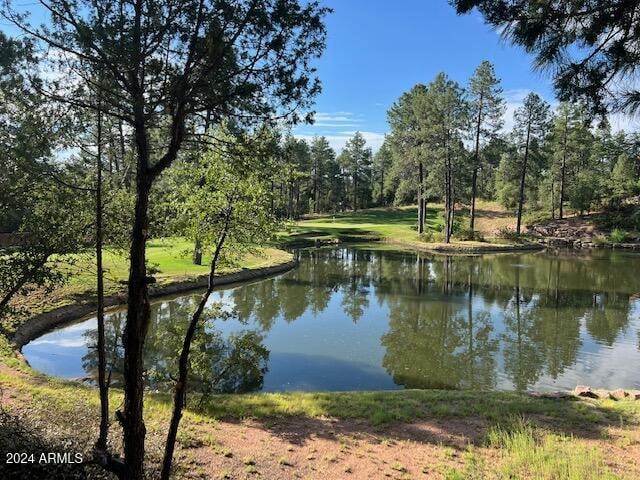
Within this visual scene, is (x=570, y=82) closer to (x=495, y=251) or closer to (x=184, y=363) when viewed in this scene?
(x=184, y=363)

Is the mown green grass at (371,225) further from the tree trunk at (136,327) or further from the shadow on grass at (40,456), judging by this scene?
the tree trunk at (136,327)

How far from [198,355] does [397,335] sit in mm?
9474

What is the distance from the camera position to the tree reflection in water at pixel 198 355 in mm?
8508

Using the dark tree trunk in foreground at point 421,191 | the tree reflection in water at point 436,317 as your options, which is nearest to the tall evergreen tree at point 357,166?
the dark tree trunk in foreground at point 421,191

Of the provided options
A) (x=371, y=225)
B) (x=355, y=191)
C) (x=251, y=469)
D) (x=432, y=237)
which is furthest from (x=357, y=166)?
(x=251, y=469)

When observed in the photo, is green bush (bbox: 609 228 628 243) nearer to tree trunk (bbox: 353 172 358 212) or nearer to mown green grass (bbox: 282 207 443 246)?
mown green grass (bbox: 282 207 443 246)

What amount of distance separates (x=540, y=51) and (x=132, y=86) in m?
4.62

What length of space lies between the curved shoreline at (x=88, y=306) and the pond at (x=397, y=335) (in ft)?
1.61

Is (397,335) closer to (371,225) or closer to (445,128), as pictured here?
(445,128)

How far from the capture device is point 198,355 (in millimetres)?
8953

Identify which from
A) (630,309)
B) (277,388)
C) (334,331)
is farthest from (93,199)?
(630,309)

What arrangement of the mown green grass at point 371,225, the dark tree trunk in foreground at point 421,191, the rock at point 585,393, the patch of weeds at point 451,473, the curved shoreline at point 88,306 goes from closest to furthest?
the patch of weeds at point 451,473
the rock at point 585,393
the curved shoreline at point 88,306
the dark tree trunk in foreground at point 421,191
the mown green grass at point 371,225

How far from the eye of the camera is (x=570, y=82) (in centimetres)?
562

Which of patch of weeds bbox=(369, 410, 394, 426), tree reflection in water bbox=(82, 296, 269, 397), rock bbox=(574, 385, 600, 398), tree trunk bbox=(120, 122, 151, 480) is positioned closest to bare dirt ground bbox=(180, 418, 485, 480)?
patch of weeds bbox=(369, 410, 394, 426)
